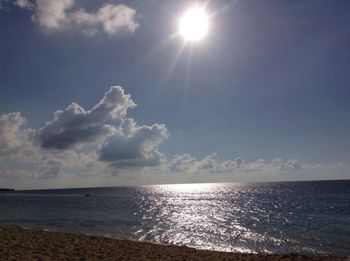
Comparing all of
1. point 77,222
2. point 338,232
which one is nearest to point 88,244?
point 77,222

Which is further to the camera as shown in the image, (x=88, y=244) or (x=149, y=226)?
(x=149, y=226)

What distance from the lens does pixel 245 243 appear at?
99.0 feet

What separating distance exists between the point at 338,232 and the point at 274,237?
25.5ft

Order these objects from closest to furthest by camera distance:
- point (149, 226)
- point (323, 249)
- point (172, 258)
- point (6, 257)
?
point (6, 257)
point (172, 258)
point (323, 249)
point (149, 226)

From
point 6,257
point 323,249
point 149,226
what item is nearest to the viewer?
point 6,257

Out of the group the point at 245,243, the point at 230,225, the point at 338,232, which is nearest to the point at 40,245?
the point at 245,243

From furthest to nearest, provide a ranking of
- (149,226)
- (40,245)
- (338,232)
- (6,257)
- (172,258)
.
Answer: (149,226) < (338,232) < (40,245) < (172,258) < (6,257)

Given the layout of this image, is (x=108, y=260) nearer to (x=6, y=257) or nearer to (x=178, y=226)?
(x=6, y=257)

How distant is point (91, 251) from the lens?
817 inches

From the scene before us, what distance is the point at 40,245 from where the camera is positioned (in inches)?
868

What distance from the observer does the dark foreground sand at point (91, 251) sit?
1880 centimetres

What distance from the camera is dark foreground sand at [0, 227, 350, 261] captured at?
740 inches

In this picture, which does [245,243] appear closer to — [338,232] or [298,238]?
[298,238]

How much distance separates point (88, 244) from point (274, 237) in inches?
709
